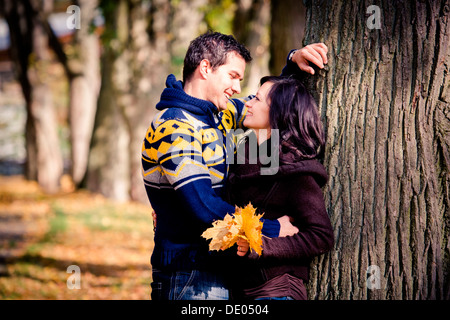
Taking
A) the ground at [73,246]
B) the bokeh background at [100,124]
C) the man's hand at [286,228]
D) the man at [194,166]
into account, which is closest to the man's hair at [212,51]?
the man at [194,166]

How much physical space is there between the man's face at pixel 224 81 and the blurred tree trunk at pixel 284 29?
3442 mm

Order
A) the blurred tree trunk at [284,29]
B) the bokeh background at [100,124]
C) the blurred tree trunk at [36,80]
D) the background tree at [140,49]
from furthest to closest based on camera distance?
1. the blurred tree trunk at [36,80]
2. the background tree at [140,49]
3. the bokeh background at [100,124]
4. the blurred tree trunk at [284,29]

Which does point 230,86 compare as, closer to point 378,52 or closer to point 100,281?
point 378,52

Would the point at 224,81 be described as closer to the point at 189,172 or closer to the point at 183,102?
the point at 183,102

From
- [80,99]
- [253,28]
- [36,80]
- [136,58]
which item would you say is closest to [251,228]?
[136,58]

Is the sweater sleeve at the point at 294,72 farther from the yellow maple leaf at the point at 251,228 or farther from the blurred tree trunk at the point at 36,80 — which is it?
the blurred tree trunk at the point at 36,80

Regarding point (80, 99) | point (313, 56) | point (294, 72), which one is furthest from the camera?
point (80, 99)

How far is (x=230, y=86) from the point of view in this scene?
3006mm

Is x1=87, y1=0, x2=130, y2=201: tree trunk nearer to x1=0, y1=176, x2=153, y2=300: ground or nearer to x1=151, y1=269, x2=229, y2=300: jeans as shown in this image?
x1=0, y1=176, x2=153, y2=300: ground

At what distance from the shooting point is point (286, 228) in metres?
2.62

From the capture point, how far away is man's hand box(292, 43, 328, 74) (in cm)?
291

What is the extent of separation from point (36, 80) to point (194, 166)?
1465 centimetres

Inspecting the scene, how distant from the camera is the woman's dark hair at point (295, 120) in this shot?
2773mm
